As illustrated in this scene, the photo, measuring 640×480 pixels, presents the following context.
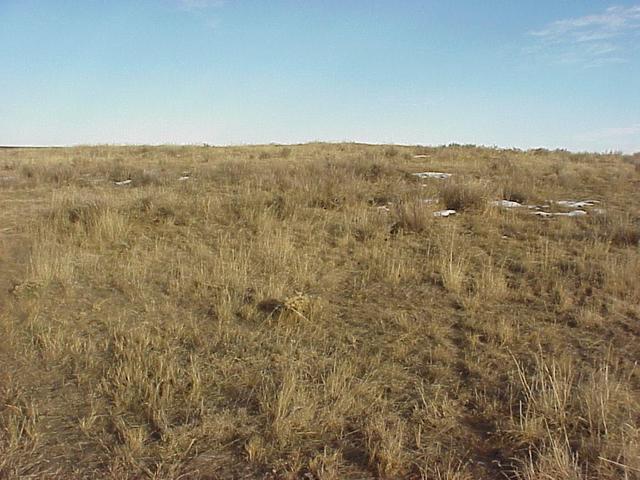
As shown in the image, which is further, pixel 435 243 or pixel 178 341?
pixel 435 243

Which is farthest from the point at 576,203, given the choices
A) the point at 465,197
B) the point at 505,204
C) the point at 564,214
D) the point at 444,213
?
the point at 444,213

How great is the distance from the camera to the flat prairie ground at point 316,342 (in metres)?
2.89

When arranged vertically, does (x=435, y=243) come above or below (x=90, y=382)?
above

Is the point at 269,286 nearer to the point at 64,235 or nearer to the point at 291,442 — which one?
the point at 291,442

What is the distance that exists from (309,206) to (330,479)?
262 inches

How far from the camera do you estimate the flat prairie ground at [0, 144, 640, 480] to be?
9.50 ft

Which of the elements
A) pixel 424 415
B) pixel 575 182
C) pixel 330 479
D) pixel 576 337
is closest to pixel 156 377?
pixel 330 479

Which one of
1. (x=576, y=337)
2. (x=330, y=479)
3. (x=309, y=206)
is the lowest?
(x=330, y=479)

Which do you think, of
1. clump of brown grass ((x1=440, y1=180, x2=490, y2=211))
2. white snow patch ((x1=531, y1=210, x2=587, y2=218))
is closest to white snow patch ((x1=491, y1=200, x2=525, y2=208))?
clump of brown grass ((x1=440, y1=180, x2=490, y2=211))

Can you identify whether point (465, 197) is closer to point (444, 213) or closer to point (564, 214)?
point (444, 213)

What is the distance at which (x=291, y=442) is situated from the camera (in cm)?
298

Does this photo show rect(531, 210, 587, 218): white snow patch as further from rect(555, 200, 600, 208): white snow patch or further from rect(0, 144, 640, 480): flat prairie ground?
rect(555, 200, 600, 208): white snow patch

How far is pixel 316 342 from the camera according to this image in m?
4.24

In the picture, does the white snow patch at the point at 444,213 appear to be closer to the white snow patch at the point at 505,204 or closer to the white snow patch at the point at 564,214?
the white snow patch at the point at 505,204
